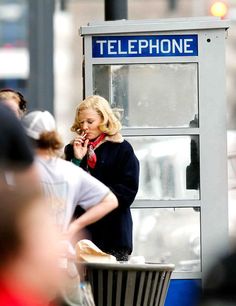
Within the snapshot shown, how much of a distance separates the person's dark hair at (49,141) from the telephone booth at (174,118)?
8.09 feet

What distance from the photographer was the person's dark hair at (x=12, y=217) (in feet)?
8.98

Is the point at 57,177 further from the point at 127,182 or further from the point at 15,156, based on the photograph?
the point at 15,156

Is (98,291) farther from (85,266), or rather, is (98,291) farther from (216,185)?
(216,185)

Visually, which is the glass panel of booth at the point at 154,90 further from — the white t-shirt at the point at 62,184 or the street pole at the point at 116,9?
the white t-shirt at the point at 62,184

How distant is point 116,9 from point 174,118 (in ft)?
4.22

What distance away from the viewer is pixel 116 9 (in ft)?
30.8

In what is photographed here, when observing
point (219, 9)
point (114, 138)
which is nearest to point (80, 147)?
point (114, 138)

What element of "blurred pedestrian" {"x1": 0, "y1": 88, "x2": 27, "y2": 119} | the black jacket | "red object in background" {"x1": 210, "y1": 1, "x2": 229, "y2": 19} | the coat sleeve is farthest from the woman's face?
"red object in background" {"x1": 210, "y1": 1, "x2": 229, "y2": 19}

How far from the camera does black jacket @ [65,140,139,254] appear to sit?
7.35 m

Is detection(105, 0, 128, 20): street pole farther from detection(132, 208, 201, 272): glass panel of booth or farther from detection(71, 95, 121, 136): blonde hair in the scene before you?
detection(71, 95, 121, 136): blonde hair

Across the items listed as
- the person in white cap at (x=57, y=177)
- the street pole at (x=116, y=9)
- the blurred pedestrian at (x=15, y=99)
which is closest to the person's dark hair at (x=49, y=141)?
the person in white cap at (x=57, y=177)

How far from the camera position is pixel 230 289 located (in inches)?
119

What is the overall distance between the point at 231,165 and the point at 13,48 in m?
10.3

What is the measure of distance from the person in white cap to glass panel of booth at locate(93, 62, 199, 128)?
2.40m
